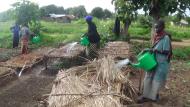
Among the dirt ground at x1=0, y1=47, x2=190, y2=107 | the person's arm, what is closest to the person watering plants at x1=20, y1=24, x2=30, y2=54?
the dirt ground at x1=0, y1=47, x2=190, y2=107

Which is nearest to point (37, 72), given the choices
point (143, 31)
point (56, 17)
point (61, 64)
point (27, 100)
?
point (61, 64)

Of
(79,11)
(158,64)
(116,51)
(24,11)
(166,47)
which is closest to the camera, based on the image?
(166,47)

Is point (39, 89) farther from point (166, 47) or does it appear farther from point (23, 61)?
point (166, 47)

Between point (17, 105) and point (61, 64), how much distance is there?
3.99 m

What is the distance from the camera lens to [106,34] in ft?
55.7

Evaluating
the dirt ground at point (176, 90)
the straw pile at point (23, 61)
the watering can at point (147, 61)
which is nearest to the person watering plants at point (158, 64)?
the watering can at point (147, 61)

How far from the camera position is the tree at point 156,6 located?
1103 centimetres

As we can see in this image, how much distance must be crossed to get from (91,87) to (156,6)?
5.72 metres

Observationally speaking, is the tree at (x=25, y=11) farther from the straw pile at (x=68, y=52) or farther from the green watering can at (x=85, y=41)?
the green watering can at (x=85, y=41)

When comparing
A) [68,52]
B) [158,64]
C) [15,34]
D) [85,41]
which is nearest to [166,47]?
[158,64]

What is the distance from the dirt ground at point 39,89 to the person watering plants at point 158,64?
26cm

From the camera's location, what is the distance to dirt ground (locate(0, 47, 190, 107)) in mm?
A: 7719

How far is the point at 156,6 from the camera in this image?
11312 mm

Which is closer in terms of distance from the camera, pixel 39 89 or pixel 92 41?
pixel 39 89
